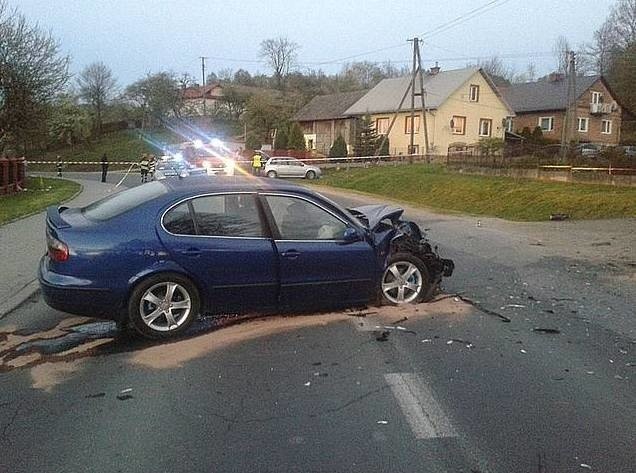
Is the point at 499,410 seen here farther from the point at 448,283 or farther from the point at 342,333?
the point at 448,283

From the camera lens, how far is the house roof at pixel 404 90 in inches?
2275

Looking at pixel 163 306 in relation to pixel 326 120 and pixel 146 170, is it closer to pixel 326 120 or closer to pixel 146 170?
pixel 146 170

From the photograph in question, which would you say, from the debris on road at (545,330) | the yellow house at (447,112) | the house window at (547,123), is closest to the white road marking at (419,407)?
the debris on road at (545,330)

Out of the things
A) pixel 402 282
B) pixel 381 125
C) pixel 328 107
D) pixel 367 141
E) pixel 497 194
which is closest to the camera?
pixel 402 282

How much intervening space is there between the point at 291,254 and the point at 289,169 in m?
37.7

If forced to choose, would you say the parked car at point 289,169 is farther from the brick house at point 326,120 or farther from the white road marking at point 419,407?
the white road marking at point 419,407

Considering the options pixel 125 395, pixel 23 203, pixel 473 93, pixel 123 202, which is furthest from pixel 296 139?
pixel 125 395

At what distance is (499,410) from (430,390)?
534 millimetres

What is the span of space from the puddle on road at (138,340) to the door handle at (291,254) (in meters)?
0.66

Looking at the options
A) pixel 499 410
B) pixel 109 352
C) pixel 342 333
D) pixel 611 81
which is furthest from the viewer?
pixel 611 81

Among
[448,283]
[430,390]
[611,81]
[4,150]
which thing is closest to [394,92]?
[611,81]

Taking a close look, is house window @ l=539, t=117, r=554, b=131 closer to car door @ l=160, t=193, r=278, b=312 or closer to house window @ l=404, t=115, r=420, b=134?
house window @ l=404, t=115, r=420, b=134

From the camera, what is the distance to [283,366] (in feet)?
17.2

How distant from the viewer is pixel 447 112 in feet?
188
